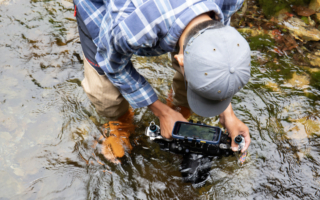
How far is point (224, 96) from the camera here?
1383 mm

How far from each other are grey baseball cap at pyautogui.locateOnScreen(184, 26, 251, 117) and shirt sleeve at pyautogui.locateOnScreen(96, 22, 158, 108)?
0.36 metres

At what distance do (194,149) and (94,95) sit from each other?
2.90 feet

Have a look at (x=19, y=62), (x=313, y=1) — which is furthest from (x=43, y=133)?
(x=313, y=1)

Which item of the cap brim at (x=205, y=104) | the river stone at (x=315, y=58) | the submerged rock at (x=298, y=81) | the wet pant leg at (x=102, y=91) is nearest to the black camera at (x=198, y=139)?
the cap brim at (x=205, y=104)

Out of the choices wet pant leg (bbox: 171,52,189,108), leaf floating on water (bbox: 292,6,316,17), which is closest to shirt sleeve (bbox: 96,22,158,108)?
wet pant leg (bbox: 171,52,189,108)

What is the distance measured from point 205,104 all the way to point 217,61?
337mm

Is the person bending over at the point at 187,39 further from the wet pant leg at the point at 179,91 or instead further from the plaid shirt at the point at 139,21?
the wet pant leg at the point at 179,91

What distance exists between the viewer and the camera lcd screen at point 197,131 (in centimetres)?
178

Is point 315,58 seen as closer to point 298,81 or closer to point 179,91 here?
point 298,81

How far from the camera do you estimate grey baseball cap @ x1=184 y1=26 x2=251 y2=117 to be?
1251 millimetres

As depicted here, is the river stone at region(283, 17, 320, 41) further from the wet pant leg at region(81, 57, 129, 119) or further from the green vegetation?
the wet pant leg at region(81, 57, 129, 119)

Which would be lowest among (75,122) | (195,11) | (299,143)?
(299,143)

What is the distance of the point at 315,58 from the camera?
9.77 ft

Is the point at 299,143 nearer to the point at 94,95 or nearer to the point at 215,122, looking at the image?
the point at 215,122
